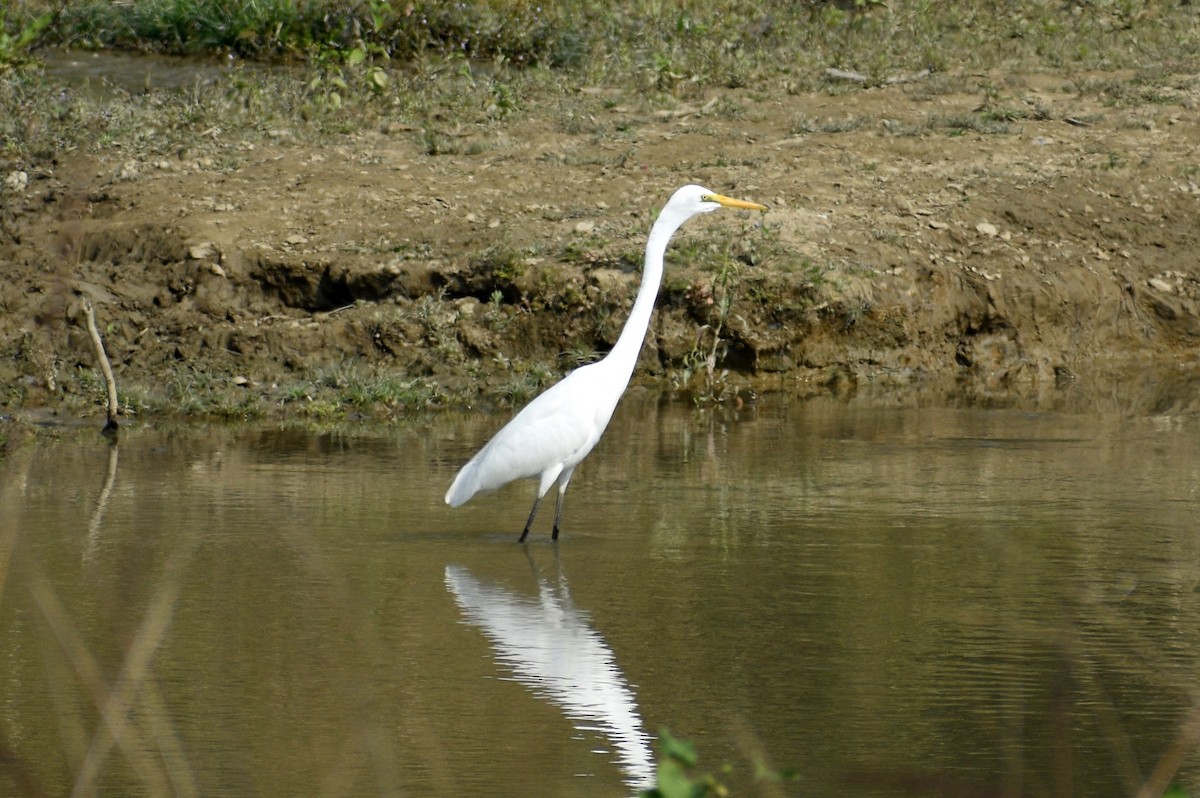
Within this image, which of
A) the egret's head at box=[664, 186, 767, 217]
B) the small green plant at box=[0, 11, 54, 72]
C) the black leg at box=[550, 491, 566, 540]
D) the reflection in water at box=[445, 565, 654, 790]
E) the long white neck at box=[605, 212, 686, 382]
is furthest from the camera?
the small green plant at box=[0, 11, 54, 72]

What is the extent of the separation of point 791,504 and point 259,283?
5.36 meters

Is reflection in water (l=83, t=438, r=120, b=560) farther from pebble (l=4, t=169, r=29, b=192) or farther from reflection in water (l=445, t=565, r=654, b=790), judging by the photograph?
pebble (l=4, t=169, r=29, b=192)

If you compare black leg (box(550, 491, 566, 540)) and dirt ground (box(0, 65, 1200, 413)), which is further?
dirt ground (box(0, 65, 1200, 413))

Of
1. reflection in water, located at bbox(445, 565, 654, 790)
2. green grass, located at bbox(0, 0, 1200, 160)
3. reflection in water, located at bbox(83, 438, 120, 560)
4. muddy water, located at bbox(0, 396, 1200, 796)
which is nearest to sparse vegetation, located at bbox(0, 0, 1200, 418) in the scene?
green grass, located at bbox(0, 0, 1200, 160)

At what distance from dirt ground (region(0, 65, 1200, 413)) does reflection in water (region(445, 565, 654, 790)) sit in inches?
186

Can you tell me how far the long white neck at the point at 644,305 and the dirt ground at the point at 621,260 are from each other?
11.1ft

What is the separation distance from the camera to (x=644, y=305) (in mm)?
7664

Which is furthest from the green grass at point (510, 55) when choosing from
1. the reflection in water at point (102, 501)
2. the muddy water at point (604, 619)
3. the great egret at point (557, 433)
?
the great egret at point (557, 433)

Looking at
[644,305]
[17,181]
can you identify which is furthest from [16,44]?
[644,305]

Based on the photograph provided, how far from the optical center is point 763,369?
1174 centimetres

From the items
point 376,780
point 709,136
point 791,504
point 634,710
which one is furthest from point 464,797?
point 709,136

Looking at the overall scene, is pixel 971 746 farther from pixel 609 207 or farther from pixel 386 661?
pixel 609 207

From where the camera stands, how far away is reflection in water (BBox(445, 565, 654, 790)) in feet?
15.7

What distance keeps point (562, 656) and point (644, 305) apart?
245 centimetres
